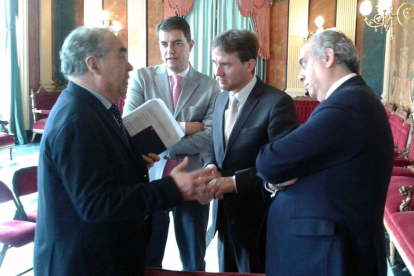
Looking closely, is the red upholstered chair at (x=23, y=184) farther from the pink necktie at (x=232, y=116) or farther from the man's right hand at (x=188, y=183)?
the man's right hand at (x=188, y=183)

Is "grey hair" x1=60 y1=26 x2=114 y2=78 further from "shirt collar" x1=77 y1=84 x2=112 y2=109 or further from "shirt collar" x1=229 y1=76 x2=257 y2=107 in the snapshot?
"shirt collar" x1=229 y1=76 x2=257 y2=107

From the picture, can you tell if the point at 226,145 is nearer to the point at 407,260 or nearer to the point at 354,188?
the point at 354,188

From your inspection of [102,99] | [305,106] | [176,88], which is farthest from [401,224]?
[305,106]

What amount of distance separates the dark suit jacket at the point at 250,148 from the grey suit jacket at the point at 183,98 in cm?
36

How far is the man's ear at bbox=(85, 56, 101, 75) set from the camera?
147 cm

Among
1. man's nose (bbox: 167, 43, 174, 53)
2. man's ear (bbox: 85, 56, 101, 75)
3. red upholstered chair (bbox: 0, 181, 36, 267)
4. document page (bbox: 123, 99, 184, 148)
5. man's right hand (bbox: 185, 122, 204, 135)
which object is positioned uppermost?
man's nose (bbox: 167, 43, 174, 53)

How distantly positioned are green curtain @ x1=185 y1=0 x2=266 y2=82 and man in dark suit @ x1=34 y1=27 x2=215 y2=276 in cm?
849

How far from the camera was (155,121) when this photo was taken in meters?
2.03

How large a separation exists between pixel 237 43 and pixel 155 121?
1.77 feet

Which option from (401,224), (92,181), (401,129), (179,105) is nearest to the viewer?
(92,181)

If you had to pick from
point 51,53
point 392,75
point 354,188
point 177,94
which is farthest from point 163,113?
point 51,53

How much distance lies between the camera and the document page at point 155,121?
1981 mm

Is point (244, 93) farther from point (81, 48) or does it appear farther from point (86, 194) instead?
point (86, 194)

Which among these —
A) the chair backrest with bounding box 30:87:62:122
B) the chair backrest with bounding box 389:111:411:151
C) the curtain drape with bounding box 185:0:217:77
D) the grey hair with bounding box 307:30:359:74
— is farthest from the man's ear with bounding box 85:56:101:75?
the curtain drape with bounding box 185:0:217:77
